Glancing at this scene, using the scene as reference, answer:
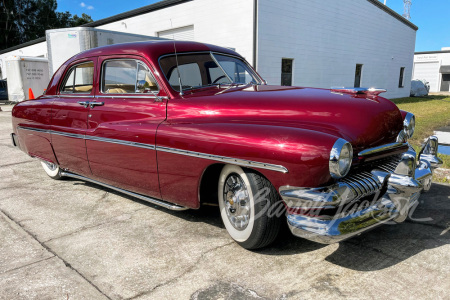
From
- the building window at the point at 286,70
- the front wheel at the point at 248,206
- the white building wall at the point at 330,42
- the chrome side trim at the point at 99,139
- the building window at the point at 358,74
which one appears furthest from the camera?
the building window at the point at 358,74

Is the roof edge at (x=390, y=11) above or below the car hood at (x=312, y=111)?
above

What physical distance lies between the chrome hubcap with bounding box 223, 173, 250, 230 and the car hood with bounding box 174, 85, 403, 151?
47cm

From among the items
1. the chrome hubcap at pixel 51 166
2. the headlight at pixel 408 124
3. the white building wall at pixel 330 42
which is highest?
the white building wall at pixel 330 42

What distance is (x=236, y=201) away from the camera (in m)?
2.67

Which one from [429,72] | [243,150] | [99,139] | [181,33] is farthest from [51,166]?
[429,72]

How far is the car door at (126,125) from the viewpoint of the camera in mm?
3111

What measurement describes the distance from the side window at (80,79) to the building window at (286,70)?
1121 centimetres

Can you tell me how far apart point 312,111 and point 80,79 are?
2.78m

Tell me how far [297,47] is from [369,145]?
42.2ft

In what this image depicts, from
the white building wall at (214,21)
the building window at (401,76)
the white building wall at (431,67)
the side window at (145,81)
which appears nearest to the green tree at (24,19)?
the white building wall at (214,21)

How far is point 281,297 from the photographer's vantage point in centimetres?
210

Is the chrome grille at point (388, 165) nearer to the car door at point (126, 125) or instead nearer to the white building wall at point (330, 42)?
the car door at point (126, 125)

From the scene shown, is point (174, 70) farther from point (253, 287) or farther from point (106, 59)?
point (253, 287)

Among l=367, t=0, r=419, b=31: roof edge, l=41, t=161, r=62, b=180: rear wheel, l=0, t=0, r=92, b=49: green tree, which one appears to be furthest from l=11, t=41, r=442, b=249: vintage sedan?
l=0, t=0, r=92, b=49: green tree
